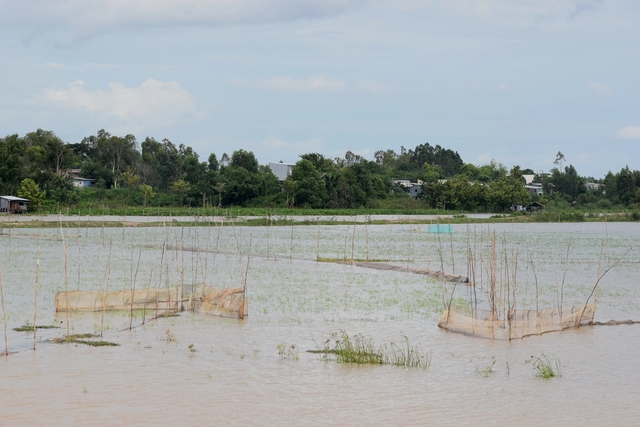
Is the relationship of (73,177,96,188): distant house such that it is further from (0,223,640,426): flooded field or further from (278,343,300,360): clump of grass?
(278,343,300,360): clump of grass

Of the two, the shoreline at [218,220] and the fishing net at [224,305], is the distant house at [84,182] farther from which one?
the fishing net at [224,305]

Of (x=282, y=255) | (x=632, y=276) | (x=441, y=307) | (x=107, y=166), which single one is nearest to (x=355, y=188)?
(x=107, y=166)

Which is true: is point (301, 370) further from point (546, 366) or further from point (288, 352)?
point (546, 366)

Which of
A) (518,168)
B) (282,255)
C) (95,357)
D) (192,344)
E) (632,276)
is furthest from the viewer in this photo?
(518,168)

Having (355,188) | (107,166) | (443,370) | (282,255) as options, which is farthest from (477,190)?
(443,370)

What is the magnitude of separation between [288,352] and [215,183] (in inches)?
1751

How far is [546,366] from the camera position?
826 centimetres

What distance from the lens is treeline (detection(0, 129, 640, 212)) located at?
45219 mm

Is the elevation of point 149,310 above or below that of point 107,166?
below

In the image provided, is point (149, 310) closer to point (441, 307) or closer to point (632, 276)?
point (441, 307)

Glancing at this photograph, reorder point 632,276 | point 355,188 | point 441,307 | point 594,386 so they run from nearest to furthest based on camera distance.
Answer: point 594,386 → point 441,307 → point 632,276 → point 355,188

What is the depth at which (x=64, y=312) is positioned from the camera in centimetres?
1114

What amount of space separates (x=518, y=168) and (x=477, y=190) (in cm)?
1254

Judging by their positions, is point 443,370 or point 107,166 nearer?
point 443,370
